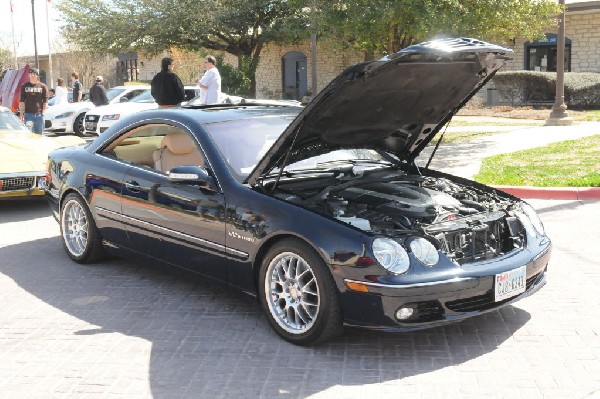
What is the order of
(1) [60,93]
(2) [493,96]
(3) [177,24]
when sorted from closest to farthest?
(1) [60,93], (2) [493,96], (3) [177,24]

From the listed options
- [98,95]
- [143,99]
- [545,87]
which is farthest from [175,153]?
[545,87]

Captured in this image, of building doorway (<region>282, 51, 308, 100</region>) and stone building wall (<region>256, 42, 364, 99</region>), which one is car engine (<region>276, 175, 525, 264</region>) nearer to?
stone building wall (<region>256, 42, 364, 99</region>)

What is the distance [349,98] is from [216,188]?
3.77 feet

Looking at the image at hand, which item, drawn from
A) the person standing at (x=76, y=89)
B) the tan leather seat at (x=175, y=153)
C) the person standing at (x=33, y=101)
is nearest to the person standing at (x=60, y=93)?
the person standing at (x=76, y=89)

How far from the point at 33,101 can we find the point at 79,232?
313 inches

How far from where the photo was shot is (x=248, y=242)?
5.01m

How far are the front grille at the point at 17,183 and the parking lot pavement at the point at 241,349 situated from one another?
329cm

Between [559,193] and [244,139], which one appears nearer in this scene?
[244,139]

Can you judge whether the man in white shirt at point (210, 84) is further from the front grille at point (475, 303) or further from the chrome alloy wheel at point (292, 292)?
the front grille at point (475, 303)

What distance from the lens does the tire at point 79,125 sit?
21031 millimetres

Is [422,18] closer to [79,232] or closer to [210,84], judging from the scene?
[210,84]

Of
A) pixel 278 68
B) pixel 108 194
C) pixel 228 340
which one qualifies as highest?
pixel 278 68

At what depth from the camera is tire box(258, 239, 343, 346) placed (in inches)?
178

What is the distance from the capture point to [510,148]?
14.4 meters
